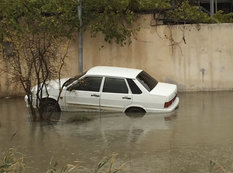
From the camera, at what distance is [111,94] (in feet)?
42.9

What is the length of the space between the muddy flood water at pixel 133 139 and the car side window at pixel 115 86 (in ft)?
2.27

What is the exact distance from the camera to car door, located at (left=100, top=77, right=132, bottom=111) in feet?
42.7

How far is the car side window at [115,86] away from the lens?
42.8 feet

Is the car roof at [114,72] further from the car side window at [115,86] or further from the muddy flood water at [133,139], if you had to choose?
the muddy flood water at [133,139]

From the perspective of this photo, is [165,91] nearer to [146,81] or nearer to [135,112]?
[146,81]

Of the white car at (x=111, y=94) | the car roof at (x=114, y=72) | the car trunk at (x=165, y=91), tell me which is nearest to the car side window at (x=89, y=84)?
the white car at (x=111, y=94)

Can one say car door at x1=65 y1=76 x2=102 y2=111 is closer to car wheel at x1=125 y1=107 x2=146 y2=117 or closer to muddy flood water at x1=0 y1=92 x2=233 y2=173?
muddy flood water at x1=0 y1=92 x2=233 y2=173

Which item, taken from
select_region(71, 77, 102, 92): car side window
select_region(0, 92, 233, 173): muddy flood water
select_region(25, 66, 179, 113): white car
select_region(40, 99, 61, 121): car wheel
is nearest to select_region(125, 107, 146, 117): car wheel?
select_region(25, 66, 179, 113): white car

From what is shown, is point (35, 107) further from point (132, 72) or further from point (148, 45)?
point (148, 45)

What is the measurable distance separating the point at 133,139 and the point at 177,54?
19.9 feet

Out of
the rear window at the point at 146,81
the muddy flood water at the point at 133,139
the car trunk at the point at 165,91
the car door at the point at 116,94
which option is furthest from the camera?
the rear window at the point at 146,81

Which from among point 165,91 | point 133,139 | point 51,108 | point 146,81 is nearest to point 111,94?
point 146,81

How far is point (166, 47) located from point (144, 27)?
1.00 m

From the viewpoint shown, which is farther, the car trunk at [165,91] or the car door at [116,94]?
the car door at [116,94]
